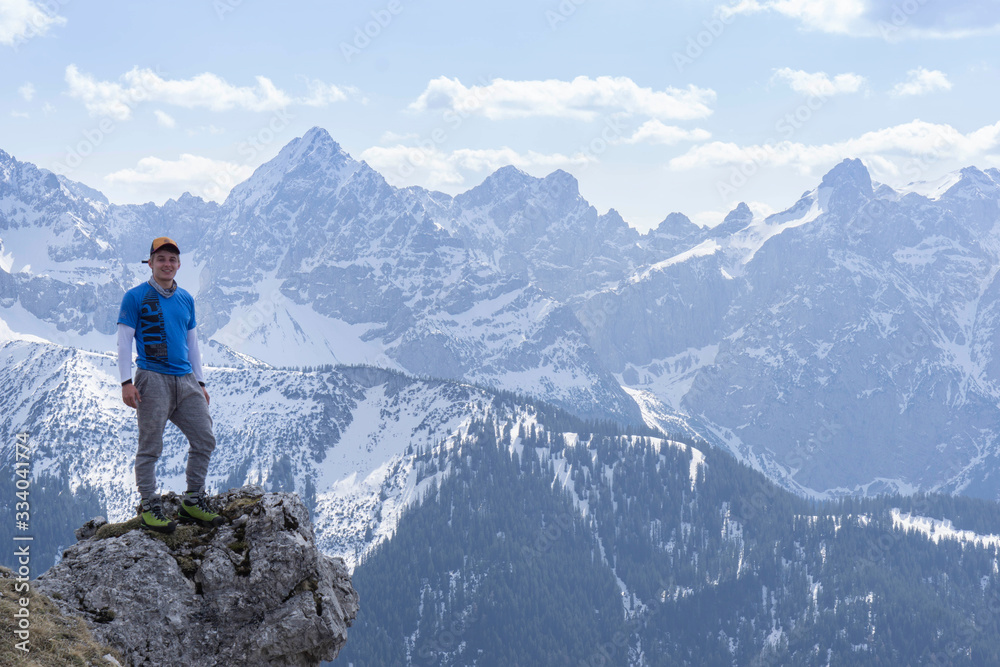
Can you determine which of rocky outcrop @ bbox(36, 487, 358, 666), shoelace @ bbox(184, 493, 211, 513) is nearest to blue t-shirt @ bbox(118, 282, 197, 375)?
shoelace @ bbox(184, 493, 211, 513)

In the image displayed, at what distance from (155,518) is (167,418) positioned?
250 cm

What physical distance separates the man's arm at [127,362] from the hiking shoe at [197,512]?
292 centimetres

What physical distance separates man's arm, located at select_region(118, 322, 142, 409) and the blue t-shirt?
23 cm

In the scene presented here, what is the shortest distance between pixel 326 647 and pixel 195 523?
185 inches

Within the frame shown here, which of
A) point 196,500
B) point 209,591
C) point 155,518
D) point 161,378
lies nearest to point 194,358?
point 161,378

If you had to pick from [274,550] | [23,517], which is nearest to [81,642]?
[23,517]

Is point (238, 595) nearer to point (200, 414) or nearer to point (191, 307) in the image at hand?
point (200, 414)

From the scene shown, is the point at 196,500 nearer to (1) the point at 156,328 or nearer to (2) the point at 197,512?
(2) the point at 197,512

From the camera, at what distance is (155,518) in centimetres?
2300

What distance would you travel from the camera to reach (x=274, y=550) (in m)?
23.2

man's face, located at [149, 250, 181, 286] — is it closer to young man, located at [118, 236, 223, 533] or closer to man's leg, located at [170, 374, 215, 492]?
young man, located at [118, 236, 223, 533]

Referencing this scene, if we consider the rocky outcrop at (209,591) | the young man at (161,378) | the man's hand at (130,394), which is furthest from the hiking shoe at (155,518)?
the man's hand at (130,394)

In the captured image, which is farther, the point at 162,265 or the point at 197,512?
the point at 197,512

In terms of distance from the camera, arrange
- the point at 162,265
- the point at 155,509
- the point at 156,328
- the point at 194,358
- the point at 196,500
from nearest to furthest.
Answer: the point at 162,265 → the point at 156,328 → the point at 155,509 → the point at 196,500 → the point at 194,358
